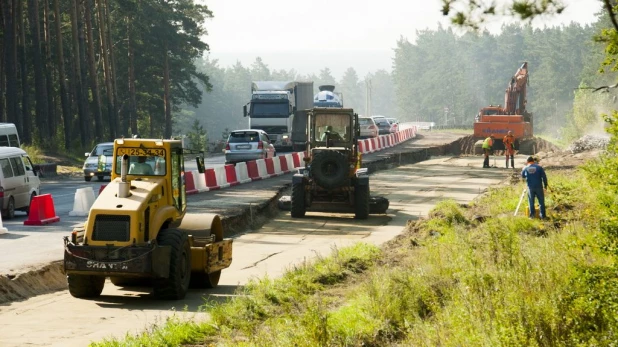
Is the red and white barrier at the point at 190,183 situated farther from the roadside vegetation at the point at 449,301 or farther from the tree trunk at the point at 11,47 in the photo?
the tree trunk at the point at 11,47

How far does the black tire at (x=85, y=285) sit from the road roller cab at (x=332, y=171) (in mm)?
12577

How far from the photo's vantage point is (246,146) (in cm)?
4875

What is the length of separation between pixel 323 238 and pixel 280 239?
1.00 metres

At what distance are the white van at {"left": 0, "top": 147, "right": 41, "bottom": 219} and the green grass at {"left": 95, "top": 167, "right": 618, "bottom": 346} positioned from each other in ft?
35.5

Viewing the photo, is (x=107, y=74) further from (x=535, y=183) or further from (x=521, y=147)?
(x=535, y=183)

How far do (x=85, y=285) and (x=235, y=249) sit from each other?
25.3ft

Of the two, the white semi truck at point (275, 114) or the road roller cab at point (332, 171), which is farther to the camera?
the white semi truck at point (275, 114)

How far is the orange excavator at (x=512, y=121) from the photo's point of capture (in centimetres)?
6209

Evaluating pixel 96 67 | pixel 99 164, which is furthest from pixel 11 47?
pixel 96 67

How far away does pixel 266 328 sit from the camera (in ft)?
42.2

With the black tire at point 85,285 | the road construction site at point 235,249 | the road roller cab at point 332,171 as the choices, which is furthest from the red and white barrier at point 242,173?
the black tire at point 85,285

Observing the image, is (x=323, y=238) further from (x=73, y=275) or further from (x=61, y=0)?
(x=61, y=0)

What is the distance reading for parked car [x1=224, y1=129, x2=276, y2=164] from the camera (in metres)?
48.6

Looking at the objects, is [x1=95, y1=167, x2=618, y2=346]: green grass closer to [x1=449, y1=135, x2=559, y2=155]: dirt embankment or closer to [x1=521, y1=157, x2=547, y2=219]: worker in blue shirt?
[x1=521, y1=157, x2=547, y2=219]: worker in blue shirt
